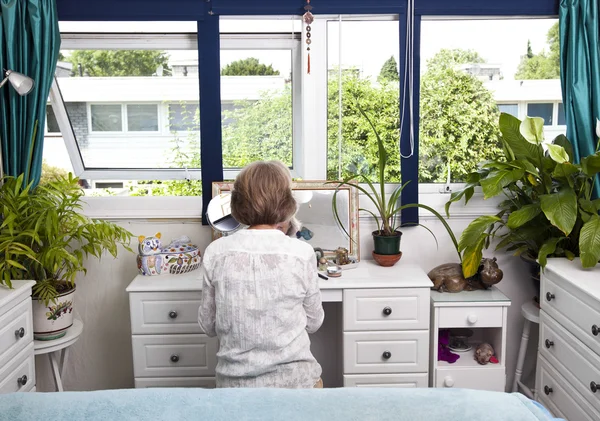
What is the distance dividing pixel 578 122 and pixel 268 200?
176 cm

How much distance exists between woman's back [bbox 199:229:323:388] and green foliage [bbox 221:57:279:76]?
1535 millimetres

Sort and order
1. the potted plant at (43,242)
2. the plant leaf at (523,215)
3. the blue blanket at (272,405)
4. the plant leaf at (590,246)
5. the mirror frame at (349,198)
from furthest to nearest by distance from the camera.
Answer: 1. the mirror frame at (349,198)
2. the plant leaf at (523,215)
3. the potted plant at (43,242)
4. the plant leaf at (590,246)
5. the blue blanket at (272,405)

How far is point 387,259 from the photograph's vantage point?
2969 mm

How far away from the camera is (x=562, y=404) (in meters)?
2.53

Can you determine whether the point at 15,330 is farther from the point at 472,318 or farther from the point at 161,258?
the point at 472,318

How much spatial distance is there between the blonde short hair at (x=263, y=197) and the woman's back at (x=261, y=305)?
0.15 feet

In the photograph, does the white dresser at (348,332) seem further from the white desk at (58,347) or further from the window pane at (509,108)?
the window pane at (509,108)

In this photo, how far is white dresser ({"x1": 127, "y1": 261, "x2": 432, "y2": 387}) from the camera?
273 centimetres

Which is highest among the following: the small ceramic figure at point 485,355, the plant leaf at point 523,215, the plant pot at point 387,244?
the plant leaf at point 523,215

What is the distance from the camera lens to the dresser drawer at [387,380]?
2781mm

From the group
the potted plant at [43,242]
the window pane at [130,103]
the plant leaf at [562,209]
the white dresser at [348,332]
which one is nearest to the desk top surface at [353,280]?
the white dresser at [348,332]

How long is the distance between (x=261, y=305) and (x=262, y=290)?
0.04m

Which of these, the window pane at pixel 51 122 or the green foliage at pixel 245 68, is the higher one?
the green foliage at pixel 245 68

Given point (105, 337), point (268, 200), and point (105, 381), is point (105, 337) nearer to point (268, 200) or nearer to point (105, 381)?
point (105, 381)
